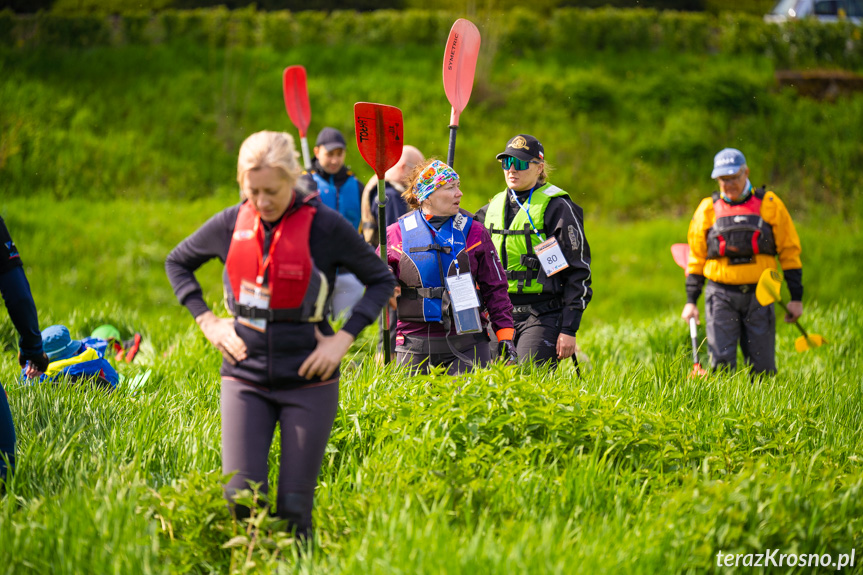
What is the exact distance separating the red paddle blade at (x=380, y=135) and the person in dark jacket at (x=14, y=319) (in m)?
2.10

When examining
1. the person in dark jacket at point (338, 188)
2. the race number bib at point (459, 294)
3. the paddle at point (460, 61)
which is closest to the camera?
the race number bib at point (459, 294)

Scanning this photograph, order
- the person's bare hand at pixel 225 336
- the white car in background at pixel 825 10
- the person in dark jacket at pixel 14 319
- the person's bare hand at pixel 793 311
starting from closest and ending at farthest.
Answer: the person's bare hand at pixel 225 336, the person in dark jacket at pixel 14 319, the person's bare hand at pixel 793 311, the white car in background at pixel 825 10

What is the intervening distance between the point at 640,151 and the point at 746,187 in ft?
34.7

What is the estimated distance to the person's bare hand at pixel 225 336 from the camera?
3.18m

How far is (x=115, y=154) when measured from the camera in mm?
14922

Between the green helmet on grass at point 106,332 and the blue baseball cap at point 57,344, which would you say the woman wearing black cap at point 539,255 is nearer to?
the blue baseball cap at point 57,344

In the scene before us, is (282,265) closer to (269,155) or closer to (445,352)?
(269,155)

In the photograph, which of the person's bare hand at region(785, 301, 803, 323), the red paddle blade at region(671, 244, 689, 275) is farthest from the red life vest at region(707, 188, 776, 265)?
the red paddle blade at region(671, 244, 689, 275)

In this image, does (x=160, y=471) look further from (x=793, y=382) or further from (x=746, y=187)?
(x=746, y=187)

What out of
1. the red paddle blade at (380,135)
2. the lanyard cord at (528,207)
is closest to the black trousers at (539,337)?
the lanyard cord at (528,207)

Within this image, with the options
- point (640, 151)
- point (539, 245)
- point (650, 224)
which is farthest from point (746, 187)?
point (640, 151)

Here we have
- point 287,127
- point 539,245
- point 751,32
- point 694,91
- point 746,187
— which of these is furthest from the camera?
point 751,32

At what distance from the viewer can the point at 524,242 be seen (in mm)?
5395

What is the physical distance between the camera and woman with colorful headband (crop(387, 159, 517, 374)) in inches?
187
